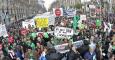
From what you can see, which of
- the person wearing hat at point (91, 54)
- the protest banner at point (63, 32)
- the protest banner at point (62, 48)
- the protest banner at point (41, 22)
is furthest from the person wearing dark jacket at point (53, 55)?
the protest banner at point (41, 22)

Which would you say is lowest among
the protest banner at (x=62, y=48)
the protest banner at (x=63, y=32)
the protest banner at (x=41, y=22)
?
the protest banner at (x=41, y=22)

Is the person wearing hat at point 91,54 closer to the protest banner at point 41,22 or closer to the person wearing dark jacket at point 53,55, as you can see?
the person wearing dark jacket at point 53,55

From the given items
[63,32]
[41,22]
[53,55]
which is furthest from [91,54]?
[41,22]

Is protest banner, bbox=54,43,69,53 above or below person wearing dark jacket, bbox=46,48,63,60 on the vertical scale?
below

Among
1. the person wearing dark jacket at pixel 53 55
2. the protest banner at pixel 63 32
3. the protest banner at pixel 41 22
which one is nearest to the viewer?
the person wearing dark jacket at pixel 53 55

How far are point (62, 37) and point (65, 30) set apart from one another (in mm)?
338

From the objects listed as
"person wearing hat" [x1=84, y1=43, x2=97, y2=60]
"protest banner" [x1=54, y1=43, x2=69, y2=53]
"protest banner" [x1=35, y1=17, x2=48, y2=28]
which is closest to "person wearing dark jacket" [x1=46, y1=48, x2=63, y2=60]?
"protest banner" [x1=54, y1=43, x2=69, y2=53]

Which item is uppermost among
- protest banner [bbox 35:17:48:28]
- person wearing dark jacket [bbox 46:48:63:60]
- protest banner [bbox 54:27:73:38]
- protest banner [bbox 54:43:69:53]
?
person wearing dark jacket [bbox 46:48:63:60]

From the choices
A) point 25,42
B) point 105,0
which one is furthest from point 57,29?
point 105,0

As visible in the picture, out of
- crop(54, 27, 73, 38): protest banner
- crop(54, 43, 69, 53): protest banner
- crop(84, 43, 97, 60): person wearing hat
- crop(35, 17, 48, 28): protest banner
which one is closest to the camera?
crop(84, 43, 97, 60): person wearing hat

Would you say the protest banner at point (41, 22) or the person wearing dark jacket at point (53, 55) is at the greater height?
the person wearing dark jacket at point (53, 55)

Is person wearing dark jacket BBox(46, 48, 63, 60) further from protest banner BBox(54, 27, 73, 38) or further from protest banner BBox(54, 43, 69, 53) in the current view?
protest banner BBox(54, 27, 73, 38)

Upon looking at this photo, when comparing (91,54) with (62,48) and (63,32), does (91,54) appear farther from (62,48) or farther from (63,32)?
(63,32)

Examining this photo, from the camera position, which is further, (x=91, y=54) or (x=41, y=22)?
(x=41, y=22)
